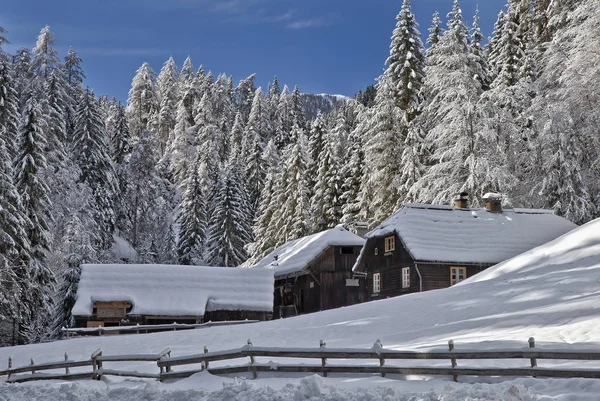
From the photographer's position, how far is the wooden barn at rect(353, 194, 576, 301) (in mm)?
39156

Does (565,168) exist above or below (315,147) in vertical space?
below

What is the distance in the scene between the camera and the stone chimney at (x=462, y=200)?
4334cm

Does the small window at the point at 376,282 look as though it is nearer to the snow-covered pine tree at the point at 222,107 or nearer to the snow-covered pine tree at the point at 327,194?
the snow-covered pine tree at the point at 327,194

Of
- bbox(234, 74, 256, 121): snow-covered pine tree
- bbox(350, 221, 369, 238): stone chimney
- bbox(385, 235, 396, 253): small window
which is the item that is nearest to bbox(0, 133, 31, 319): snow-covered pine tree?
bbox(385, 235, 396, 253): small window

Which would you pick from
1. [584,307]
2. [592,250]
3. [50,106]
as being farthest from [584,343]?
[50,106]

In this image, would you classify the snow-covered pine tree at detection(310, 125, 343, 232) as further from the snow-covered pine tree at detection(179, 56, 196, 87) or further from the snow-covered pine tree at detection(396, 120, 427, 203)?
the snow-covered pine tree at detection(179, 56, 196, 87)

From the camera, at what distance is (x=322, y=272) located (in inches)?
2045

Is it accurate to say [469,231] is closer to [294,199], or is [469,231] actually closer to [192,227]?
[294,199]

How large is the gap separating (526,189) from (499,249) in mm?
7670

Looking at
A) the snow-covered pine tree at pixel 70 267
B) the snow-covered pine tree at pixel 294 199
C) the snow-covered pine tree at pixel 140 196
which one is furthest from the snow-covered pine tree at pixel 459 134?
the snow-covered pine tree at pixel 140 196

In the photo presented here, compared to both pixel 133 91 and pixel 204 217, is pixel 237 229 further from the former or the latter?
pixel 133 91

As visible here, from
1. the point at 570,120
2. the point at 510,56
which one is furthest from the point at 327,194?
the point at 570,120

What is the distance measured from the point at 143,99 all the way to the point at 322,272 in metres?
75.7

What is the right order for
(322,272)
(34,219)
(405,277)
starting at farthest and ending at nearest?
(322,272) → (34,219) → (405,277)
